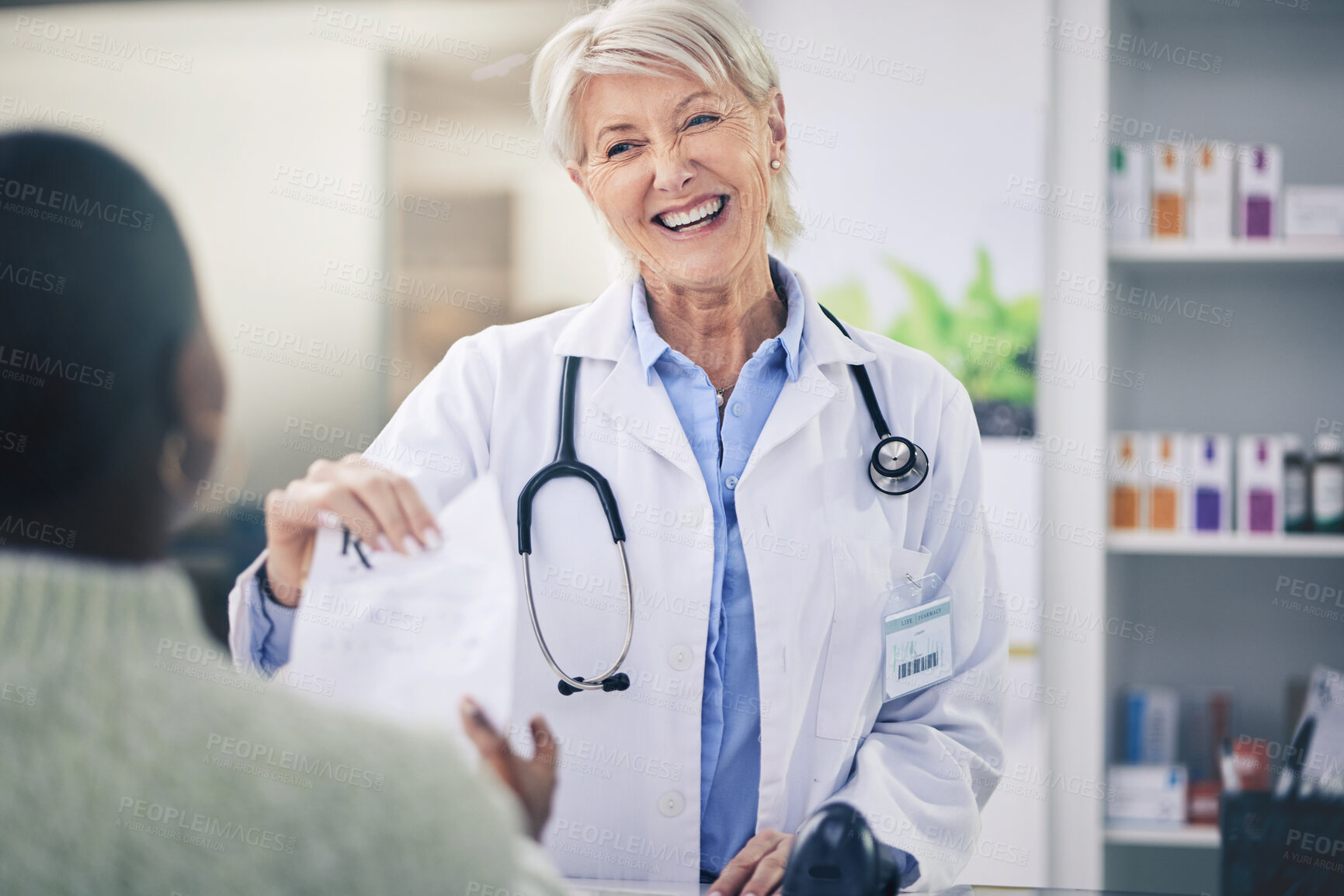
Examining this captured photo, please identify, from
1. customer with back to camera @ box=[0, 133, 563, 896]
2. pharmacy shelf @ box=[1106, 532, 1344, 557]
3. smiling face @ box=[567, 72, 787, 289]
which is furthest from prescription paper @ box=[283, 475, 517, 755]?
pharmacy shelf @ box=[1106, 532, 1344, 557]

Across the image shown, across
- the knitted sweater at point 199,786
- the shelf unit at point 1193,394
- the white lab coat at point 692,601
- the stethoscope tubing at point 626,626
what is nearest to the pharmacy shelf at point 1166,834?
the shelf unit at point 1193,394

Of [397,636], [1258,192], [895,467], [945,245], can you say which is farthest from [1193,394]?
[397,636]

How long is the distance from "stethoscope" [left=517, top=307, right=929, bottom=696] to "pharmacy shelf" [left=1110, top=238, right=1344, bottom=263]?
0.80 meters

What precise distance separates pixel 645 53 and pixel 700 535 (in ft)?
1.92

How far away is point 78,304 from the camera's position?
0.76m

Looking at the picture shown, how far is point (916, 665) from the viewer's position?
3.92 ft

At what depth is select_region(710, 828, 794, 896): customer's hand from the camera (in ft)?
3.58

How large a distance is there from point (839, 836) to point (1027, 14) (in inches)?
53.4

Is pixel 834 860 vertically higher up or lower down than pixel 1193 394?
lower down

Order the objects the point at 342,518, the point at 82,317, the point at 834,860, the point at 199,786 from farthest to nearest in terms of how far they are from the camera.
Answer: the point at 342,518, the point at 834,860, the point at 82,317, the point at 199,786

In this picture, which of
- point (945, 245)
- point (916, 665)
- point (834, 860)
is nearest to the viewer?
point (834, 860)

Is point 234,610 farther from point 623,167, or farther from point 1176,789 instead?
point 1176,789

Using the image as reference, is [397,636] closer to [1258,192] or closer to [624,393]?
[624,393]

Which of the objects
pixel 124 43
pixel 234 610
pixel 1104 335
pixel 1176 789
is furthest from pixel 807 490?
pixel 124 43
